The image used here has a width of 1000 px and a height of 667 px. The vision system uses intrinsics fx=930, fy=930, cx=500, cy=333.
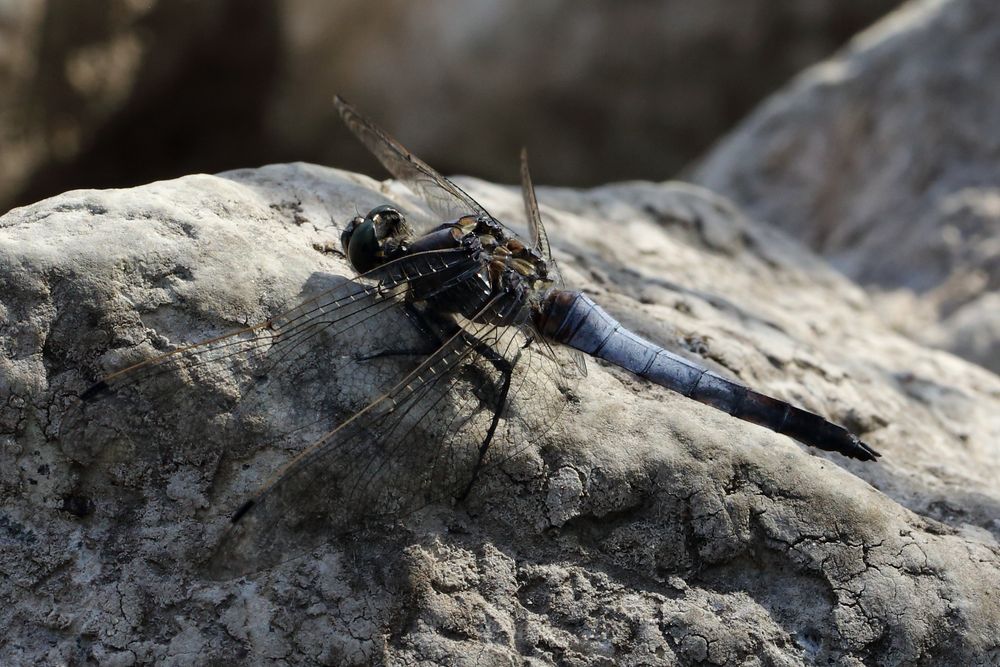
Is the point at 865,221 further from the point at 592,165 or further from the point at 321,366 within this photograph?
the point at 321,366

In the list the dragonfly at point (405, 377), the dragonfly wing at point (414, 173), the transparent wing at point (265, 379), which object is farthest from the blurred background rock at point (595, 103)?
the transparent wing at point (265, 379)

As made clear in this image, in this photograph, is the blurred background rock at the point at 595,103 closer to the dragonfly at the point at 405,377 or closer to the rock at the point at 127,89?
the rock at the point at 127,89

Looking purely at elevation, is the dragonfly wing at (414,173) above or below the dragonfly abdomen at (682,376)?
above

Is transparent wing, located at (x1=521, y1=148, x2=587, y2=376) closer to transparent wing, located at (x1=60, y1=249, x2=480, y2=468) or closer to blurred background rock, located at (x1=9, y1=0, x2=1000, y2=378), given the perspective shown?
transparent wing, located at (x1=60, y1=249, x2=480, y2=468)

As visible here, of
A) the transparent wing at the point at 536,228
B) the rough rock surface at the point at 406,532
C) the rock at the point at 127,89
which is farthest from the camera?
the rock at the point at 127,89

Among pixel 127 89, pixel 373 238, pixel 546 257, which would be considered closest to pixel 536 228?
pixel 546 257

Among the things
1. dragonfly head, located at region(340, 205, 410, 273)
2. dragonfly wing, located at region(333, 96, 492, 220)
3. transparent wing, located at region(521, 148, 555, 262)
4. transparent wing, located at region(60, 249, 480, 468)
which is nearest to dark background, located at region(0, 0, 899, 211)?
dragonfly wing, located at region(333, 96, 492, 220)
